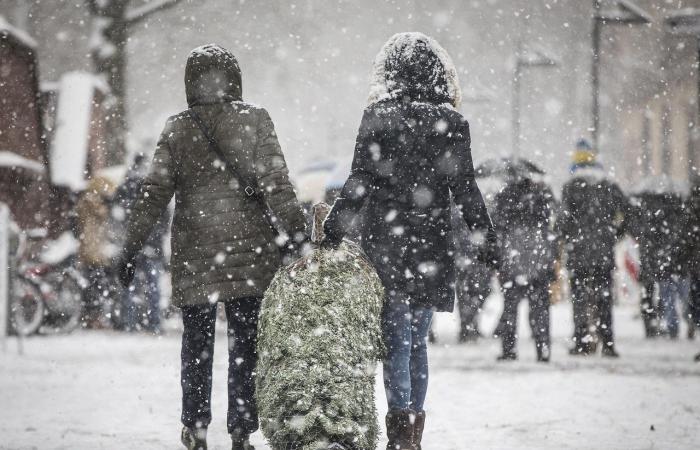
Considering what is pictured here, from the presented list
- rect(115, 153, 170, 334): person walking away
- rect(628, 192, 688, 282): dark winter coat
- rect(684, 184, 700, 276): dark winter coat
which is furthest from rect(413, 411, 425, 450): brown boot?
rect(628, 192, 688, 282): dark winter coat

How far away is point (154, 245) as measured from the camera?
1180 cm

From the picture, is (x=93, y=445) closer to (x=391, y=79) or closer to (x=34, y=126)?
(x=391, y=79)

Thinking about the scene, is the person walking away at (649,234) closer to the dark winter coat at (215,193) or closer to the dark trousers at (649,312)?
the dark trousers at (649,312)

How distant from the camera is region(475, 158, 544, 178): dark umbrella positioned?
9.33 meters

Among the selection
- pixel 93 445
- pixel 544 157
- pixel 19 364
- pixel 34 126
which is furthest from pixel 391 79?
pixel 544 157

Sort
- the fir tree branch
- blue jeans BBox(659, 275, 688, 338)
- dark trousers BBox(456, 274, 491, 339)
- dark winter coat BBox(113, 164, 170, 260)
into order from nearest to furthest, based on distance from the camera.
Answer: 1. dark trousers BBox(456, 274, 491, 339)
2. dark winter coat BBox(113, 164, 170, 260)
3. blue jeans BBox(659, 275, 688, 338)
4. the fir tree branch

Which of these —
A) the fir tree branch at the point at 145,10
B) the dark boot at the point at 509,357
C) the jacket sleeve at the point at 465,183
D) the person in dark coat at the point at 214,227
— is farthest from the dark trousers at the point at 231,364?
the fir tree branch at the point at 145,10

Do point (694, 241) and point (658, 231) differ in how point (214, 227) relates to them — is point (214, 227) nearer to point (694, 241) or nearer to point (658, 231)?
point (694, 241)

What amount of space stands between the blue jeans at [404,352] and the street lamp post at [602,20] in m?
12.2

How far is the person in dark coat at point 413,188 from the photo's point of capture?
4586 mm

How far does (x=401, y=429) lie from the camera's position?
449 centimetres

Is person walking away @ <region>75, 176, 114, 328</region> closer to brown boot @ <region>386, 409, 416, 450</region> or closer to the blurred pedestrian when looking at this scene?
the blurred pedestrian

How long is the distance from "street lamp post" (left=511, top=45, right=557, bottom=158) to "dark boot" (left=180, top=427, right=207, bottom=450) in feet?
52.1

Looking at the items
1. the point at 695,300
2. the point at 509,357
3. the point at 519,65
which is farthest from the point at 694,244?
the point at 519,65
